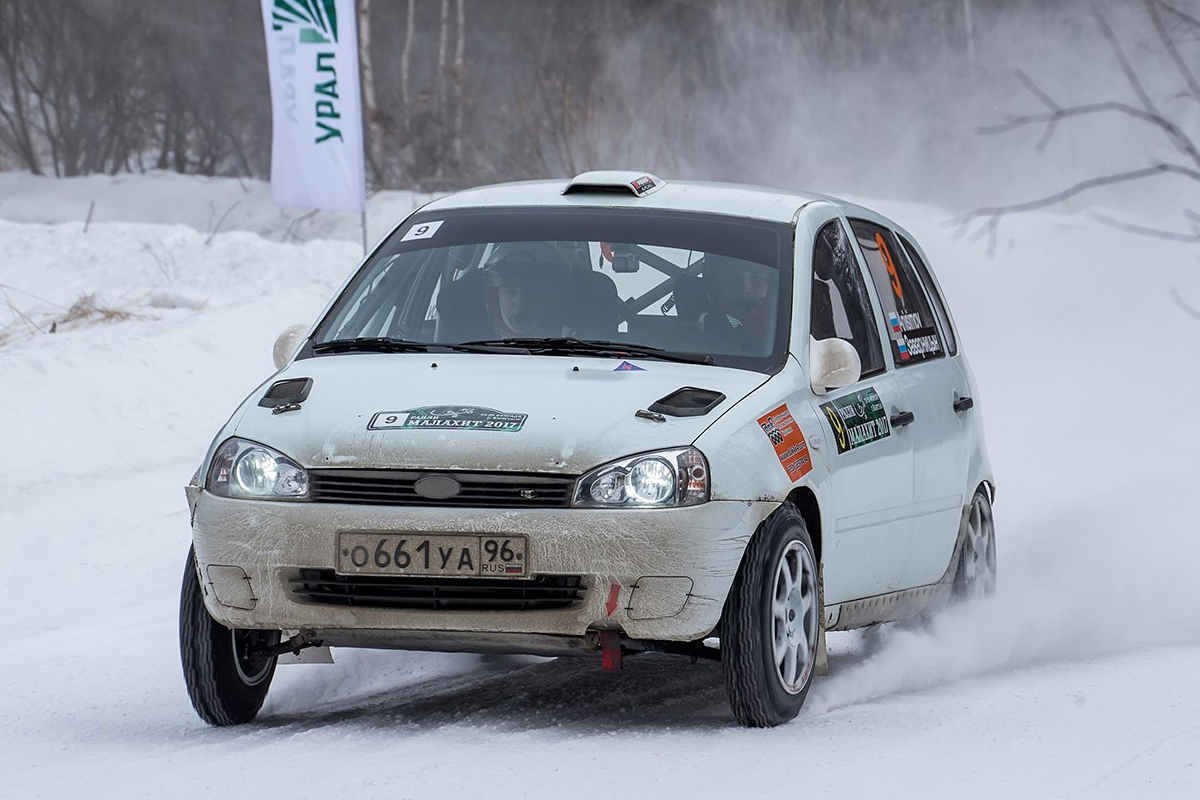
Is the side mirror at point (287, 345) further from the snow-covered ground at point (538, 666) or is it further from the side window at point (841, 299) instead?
the side window at point (841, 299)

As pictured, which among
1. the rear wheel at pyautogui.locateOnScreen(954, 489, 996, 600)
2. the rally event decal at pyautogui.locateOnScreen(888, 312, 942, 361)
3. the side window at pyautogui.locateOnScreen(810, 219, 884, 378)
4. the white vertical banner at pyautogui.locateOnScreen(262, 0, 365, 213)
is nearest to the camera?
the side window at pyautogui.locateOnScreen(810, 219, 884, 378)

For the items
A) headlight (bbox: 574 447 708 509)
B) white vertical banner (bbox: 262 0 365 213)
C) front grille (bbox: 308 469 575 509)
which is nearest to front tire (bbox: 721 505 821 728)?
headlight (bbox: 574 447 708 509)

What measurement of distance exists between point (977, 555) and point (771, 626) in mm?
2433

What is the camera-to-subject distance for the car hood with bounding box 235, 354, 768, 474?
16.9 feet

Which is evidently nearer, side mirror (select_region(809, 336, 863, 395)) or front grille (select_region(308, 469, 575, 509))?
front grille (select_region(308, 469, 575, 509))

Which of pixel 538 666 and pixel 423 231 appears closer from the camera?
pixel 423 231

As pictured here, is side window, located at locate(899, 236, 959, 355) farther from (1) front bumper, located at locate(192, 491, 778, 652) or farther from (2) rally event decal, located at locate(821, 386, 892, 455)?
(1) front bumper, located at locate(192, 491, 778, 652)

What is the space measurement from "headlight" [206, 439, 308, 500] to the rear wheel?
9.75 ft

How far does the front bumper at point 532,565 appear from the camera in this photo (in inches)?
200

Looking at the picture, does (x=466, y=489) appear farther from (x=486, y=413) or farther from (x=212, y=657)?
(x=212, y=657)

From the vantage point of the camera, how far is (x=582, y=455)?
5.12m

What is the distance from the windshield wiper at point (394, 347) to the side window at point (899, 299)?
159cm

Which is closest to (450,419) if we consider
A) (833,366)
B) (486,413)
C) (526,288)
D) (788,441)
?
(486,413)

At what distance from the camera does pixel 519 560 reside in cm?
509
